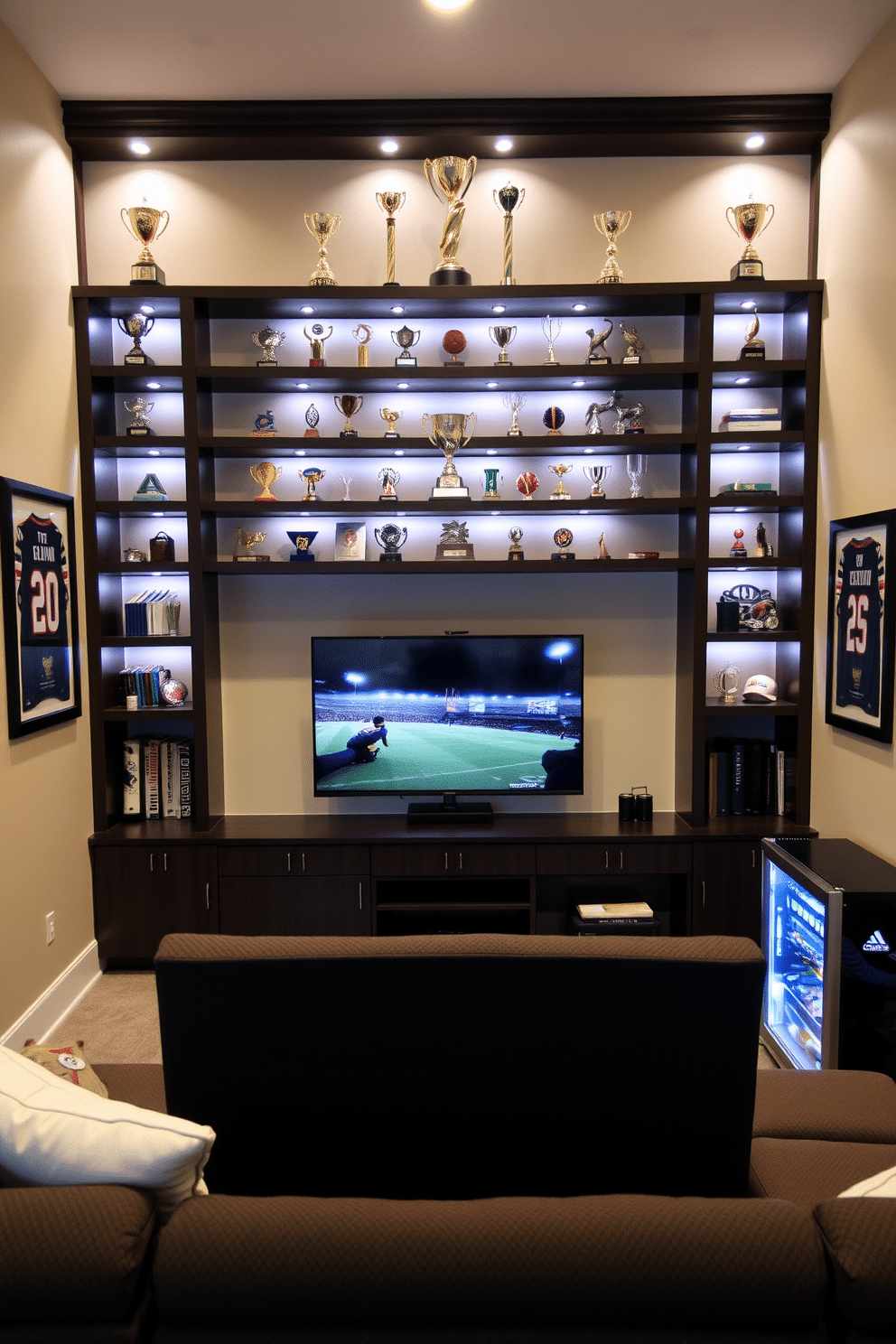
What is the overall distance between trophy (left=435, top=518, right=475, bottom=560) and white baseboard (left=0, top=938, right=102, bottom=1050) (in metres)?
2.24

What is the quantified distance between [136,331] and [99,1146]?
11.5 feet

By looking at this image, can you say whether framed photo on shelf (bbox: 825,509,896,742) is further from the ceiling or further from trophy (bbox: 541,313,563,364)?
the ceiling

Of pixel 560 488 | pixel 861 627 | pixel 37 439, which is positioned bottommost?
pixel 861 627

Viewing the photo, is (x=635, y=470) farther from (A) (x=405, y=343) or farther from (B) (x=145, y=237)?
(B) (x=145, y=237)

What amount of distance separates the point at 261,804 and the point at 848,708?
8.54ft

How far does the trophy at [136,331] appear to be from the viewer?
3.84 m

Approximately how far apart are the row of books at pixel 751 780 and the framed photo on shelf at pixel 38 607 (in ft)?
8.99

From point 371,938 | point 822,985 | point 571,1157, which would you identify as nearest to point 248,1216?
point 371,938

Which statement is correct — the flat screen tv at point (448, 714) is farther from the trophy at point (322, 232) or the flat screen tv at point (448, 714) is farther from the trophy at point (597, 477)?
the trophy at point (322, 232)

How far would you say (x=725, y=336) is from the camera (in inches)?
160

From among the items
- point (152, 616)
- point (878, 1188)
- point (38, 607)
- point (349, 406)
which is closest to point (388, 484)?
point (349, 406)

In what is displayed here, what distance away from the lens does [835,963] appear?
2.77 meters

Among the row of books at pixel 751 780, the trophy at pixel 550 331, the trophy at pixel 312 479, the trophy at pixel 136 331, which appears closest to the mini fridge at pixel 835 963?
the row of books at pixel 751 780

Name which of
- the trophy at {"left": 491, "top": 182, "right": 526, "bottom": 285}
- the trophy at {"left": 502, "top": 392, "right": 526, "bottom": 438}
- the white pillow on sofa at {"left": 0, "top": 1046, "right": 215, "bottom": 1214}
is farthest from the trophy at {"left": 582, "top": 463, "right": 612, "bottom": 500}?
the white pillow on sofa at {"left": 0, "top": 1046, "right": 215, "bottom": 1214}
